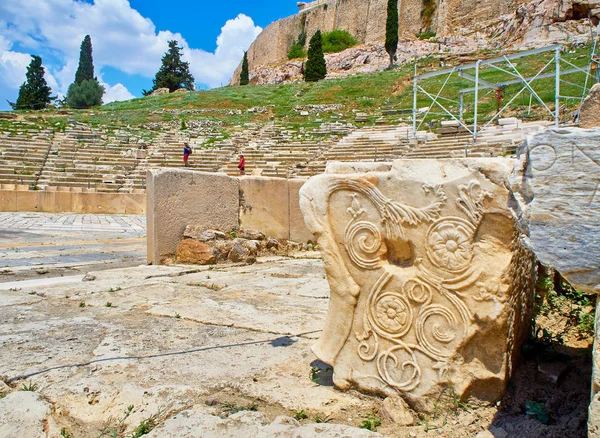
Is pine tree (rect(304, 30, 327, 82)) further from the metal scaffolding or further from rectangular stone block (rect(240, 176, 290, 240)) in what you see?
rectangular stone block (rect(240, 176, 290, 240))

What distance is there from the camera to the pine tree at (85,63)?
4925 cm

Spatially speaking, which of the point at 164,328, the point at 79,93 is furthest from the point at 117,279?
the point at 79,93

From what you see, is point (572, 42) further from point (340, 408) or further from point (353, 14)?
point (340, 408)

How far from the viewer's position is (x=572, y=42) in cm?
3459

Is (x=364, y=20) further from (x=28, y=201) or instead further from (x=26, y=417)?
(x=26, y=417)

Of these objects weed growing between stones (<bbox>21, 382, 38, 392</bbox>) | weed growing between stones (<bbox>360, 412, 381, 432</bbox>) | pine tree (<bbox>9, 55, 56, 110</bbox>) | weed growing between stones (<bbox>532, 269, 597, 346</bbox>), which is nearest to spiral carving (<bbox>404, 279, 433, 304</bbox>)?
weed growing between stones (<bbox>360, 412, 381, 432</bbox>)

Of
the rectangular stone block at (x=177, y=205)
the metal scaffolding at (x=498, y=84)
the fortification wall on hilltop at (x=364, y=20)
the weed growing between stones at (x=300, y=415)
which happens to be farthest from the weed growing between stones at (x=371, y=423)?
the fortification wall on hilltop at (x=364, y=20)

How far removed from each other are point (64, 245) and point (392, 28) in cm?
4327

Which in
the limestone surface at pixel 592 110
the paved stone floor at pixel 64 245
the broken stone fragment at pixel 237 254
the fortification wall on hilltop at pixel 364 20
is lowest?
the paved stone floor at pixel 64 245

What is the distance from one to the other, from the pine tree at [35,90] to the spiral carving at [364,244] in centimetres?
4996

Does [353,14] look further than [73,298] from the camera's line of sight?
Yes

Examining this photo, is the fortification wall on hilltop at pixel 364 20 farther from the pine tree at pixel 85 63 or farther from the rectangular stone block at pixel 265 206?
the rectangular stone block at pixel 265 206

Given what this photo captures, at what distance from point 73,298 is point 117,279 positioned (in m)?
1.00

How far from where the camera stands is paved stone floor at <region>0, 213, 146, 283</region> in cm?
612
